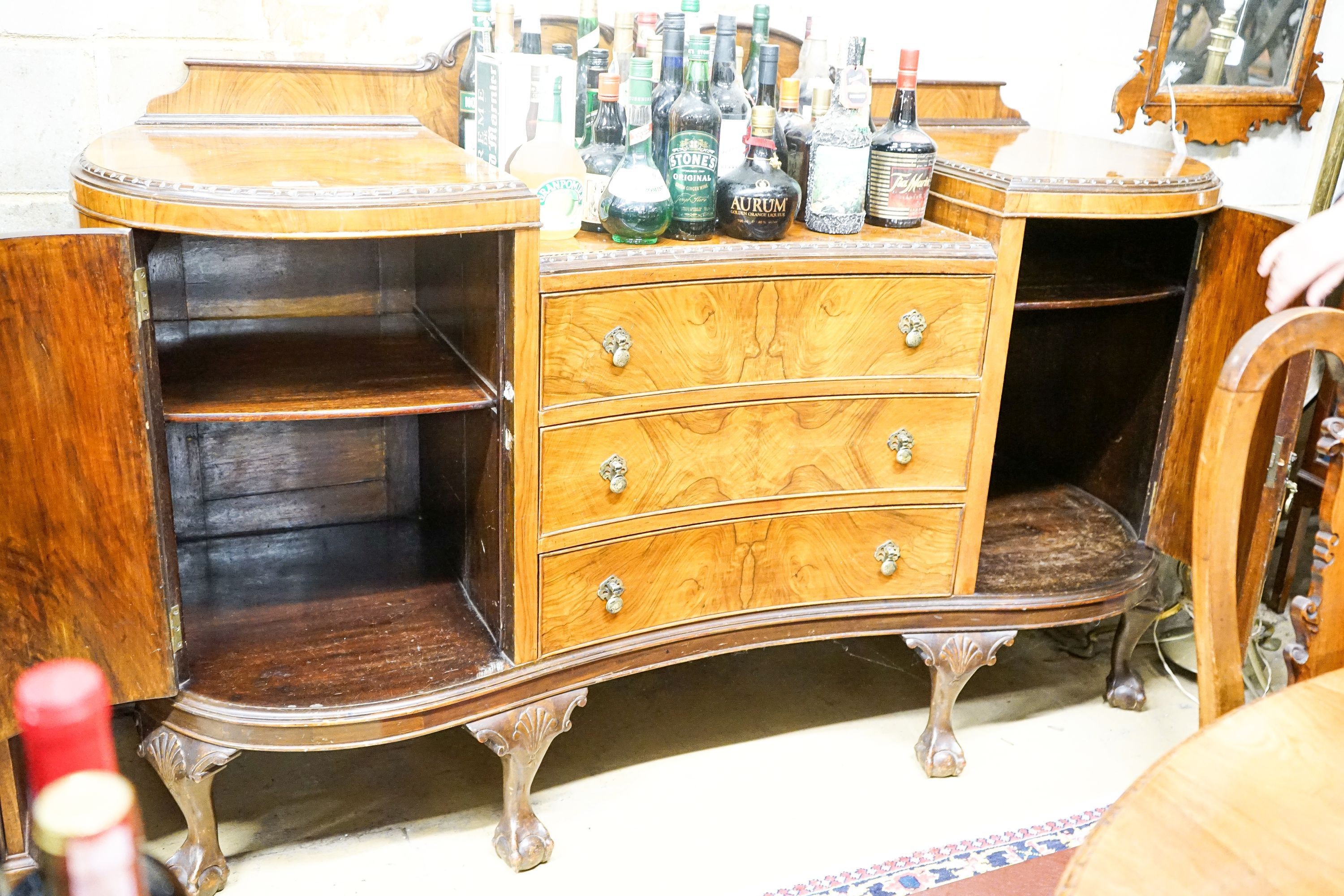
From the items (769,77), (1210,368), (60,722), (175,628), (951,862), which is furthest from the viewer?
(1210,368)

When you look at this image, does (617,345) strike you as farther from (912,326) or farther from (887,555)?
(887,555)

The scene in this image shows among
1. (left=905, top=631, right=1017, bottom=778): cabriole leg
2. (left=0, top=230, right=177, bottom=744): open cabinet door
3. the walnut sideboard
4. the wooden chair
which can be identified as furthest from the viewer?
(left=905, top=631, right=1017, bottom=778): cabriole leg

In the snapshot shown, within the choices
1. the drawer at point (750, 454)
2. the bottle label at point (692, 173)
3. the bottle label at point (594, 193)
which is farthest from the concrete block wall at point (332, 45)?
the drawer at point (750, 454)

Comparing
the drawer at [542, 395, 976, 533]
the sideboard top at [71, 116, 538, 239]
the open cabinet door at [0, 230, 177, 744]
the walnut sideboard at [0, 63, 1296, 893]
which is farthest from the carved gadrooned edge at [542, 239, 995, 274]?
the open cabinet door at [0, 230, 177, 744]

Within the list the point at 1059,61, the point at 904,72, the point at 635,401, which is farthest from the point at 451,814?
the point at 1059,61

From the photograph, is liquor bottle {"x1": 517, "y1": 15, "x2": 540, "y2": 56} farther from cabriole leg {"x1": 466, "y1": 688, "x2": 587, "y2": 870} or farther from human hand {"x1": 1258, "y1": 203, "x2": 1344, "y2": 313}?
human hand {"x1": 1258, "y1": 203, "x2": 1344, "y2": 313}

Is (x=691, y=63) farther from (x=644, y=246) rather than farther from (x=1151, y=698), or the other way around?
(x=1151, y=698)

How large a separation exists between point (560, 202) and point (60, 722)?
148cm

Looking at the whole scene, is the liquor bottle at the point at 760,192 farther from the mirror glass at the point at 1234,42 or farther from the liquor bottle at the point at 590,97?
the mirror glass at the point at 1234,42

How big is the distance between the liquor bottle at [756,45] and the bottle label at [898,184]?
0.23m

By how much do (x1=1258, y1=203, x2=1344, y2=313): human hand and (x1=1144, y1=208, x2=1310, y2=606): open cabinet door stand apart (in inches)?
17.1

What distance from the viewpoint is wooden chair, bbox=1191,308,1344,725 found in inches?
40.4

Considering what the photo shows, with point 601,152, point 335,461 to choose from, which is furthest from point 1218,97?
point 335,461

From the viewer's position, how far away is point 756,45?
2.02 metres
